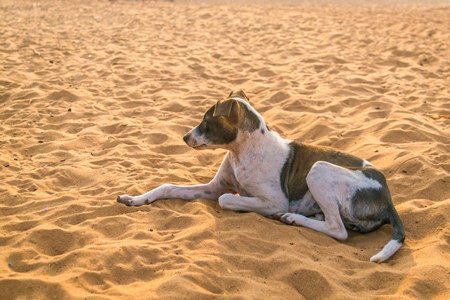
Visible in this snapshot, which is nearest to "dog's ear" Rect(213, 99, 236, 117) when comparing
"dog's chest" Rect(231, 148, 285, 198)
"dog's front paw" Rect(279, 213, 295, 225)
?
"dog's chest" Rect(231, 148, 285, 198)

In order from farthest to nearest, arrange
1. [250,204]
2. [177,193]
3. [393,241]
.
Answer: [177,193]
[250,204]
[393,241]

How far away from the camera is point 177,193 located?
590cm

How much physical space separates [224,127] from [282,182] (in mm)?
896

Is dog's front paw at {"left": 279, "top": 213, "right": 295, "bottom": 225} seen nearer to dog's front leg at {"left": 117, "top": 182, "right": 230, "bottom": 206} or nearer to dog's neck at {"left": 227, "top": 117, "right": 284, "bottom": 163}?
dog's neck at {"left": 227, "top": 117, "right": 284, "bottom": 163}

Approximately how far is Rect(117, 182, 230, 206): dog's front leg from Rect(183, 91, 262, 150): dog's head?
1.79ft

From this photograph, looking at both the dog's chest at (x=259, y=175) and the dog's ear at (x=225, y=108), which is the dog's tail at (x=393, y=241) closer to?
the dog's chest at (x=259, y=175)

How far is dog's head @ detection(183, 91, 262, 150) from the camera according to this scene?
5.61m

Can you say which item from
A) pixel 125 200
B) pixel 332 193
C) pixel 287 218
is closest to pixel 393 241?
pixel 332 193

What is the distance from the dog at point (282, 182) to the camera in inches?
211

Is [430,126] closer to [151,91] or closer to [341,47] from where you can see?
[151,91]

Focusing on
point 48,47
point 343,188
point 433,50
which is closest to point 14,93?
point 48,47

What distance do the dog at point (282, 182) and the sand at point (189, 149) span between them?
17 cm

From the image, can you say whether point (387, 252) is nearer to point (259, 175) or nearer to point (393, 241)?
point (393, 241)

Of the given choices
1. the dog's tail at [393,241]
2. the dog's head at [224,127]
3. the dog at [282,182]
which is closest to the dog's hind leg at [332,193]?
the dog at [282,182]
